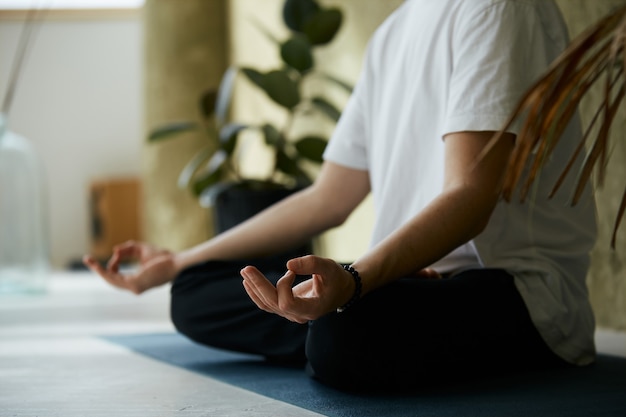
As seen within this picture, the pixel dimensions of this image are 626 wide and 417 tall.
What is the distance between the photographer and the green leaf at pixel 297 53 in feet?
11.2

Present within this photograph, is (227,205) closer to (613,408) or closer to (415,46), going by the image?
(415,46)

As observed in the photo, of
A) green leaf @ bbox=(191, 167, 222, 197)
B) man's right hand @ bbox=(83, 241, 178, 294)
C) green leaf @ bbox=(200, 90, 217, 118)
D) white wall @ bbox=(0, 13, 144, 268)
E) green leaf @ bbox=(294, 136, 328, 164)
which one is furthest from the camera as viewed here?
white wall @ bbox=(0, 13, 144, 268)

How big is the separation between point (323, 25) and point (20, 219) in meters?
1.30

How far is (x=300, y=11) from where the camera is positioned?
3527mm

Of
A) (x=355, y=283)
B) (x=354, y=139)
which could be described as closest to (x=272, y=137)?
(x=354, y=139)

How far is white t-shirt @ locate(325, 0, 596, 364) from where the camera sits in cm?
145

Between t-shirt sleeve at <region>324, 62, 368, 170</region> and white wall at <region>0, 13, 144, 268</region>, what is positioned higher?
t-shirt sleeve at <region>324, 62, 368, 170</region>

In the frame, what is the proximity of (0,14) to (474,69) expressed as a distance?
6.16 meters

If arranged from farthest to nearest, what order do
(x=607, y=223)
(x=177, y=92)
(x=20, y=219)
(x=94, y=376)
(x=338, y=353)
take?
(x=177, y=92)
(x=20, y=219)
(x=607, y=223)
(x=94, y=376)
(x=338, y=353)

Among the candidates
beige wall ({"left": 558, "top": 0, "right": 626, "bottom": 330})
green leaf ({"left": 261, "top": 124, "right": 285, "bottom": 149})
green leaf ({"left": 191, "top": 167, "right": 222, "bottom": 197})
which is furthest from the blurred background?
green leaf ({"left": 191, "top": 167, "right": 222, "bottom": 197})

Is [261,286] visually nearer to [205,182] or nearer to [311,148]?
[311,148]

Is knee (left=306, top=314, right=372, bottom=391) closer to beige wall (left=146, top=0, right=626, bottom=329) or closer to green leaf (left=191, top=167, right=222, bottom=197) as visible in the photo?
beige wall (left=146, top=0, right=626, bottom=329)

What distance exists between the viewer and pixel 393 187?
1.63 meters

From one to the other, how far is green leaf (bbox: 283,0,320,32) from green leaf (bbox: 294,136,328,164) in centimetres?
40
